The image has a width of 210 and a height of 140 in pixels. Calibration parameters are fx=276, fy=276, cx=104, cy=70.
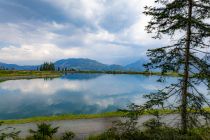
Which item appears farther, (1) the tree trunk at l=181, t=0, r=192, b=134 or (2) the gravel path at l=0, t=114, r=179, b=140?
(2) the gravel path at l=0, t=114, r=179, b=140

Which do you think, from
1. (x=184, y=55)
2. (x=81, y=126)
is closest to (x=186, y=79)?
(x=184, y=55)

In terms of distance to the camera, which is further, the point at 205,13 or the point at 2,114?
the point at 2,114

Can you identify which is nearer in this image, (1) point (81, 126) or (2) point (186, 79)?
(2) point (186, 79)

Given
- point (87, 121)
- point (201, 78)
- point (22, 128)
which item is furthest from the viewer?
point (87, 121)

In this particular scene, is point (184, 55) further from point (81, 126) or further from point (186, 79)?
point (81, 126)

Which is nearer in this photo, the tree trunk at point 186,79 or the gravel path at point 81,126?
the tree trunk at point 186,79

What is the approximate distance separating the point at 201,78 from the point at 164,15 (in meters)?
4.73

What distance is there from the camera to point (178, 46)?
1889cm

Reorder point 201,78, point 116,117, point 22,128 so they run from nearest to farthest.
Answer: point 201,78 < point 22,128 < point 116,117

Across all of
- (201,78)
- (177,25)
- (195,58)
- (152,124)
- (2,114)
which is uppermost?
(177,25)

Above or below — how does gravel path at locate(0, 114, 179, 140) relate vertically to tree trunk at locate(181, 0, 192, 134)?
below

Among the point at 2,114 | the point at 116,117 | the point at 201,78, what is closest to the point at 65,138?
the point at 201,78

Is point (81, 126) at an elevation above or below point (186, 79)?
below

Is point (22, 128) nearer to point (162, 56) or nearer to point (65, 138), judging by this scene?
point (65, 138)
